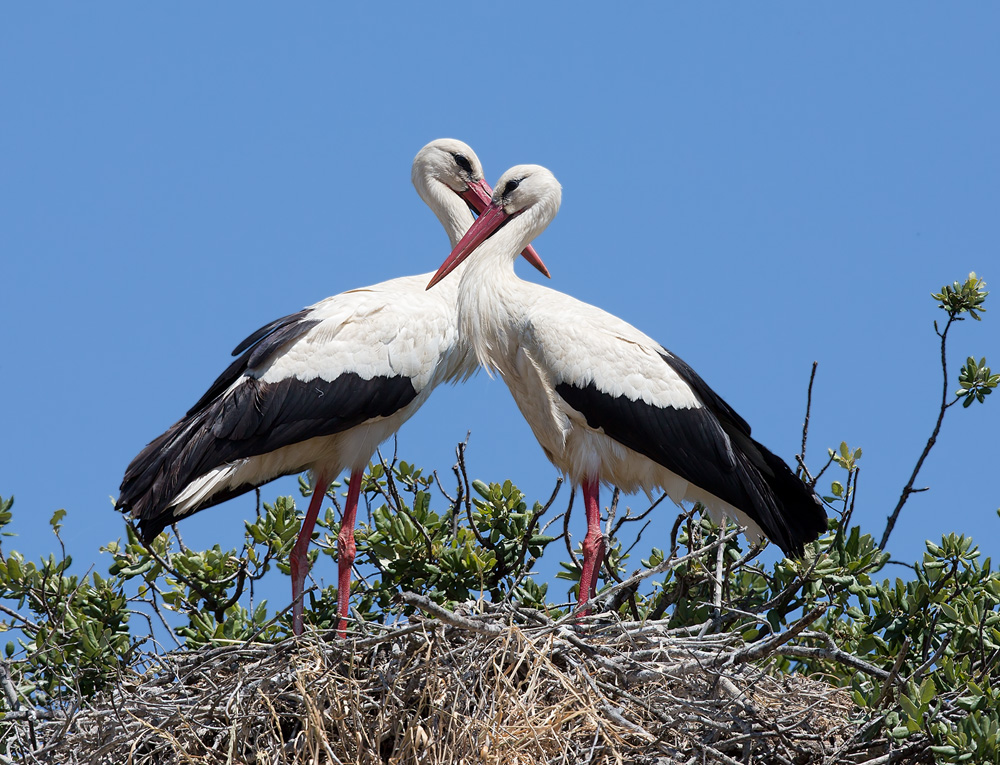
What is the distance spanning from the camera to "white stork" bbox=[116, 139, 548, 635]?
17.4 feet

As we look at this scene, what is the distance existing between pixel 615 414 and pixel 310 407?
134 centimetres

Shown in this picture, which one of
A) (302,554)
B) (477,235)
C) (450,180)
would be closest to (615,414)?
(477,235)

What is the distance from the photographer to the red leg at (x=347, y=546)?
549cm

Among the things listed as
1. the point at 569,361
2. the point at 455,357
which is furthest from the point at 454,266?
the point at 569,361

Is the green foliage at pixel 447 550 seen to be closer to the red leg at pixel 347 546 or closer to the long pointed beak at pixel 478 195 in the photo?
the red leg at pixel 347 546

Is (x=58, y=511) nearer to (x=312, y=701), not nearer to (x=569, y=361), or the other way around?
(x=312, y=701)

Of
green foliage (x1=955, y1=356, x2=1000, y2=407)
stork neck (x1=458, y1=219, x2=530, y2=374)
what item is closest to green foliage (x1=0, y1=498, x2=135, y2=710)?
stork neck (x1=458, y1=219, x2=530, y2=374)

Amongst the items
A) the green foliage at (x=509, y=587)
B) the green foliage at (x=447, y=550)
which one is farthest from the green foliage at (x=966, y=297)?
the green foliage at (x=447, y=550)

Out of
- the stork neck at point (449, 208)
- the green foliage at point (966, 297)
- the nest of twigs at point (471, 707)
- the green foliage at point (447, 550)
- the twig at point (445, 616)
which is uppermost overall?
the stork neck at point (449, 208)

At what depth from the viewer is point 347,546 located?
18.5 feet

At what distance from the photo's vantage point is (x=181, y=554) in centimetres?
532

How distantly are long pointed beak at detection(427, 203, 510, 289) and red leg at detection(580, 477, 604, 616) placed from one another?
4.21ft

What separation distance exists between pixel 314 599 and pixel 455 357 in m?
1.30

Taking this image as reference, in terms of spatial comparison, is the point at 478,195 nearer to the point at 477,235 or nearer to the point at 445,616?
the point at 477,235
